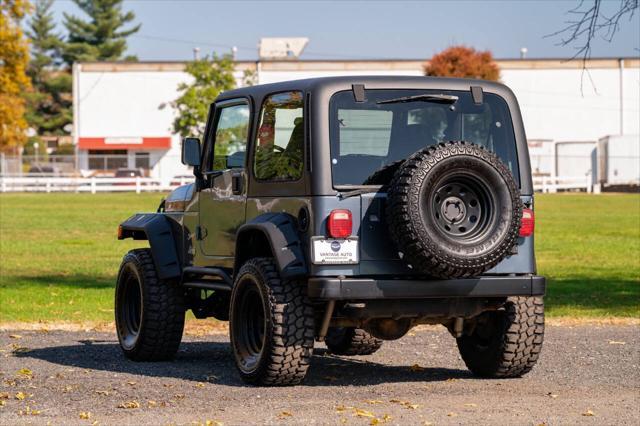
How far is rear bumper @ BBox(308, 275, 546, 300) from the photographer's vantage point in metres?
8.45

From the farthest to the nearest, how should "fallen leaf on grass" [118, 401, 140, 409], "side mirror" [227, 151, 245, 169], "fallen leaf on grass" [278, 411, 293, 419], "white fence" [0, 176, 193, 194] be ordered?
"white fence" [0, 176, 193, 194]
"side mirror" [227, 151, 245, 169]
"fallen leaf on grass" [118, 401, 140, 409]
"fallen leaf on grass" [278, 411, 293, 419]

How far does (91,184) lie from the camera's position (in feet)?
217

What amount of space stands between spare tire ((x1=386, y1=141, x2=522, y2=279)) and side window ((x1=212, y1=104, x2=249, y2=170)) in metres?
1.79

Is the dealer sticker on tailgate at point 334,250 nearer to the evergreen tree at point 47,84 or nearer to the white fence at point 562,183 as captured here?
the white fence at point 562,183

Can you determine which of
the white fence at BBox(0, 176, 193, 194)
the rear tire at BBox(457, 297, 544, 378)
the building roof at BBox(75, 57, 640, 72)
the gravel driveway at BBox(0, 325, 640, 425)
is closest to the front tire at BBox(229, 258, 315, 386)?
the gravel driveway at BBox(0, 325, 640, 425)

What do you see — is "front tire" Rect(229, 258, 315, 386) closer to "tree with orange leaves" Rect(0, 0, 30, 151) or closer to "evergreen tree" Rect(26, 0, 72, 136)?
"tree with orange leaves" Rect(0, 0, 30, 151)

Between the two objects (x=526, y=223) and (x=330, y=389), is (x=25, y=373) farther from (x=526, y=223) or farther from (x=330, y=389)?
(x=526, y=223)

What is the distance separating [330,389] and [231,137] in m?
2.44

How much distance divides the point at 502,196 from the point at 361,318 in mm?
1276

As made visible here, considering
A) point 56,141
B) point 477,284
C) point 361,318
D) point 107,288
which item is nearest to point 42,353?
point 361,318

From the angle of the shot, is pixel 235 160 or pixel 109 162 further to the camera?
pixel 109 162

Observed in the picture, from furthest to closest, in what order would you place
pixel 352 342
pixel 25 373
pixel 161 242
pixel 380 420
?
pixel 352 342, pixel 161 242, pixel 25 373, pixel 380 420

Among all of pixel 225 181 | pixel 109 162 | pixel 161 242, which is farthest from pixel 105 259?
pixel 109 162

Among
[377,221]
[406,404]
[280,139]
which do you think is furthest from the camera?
[280,139]
